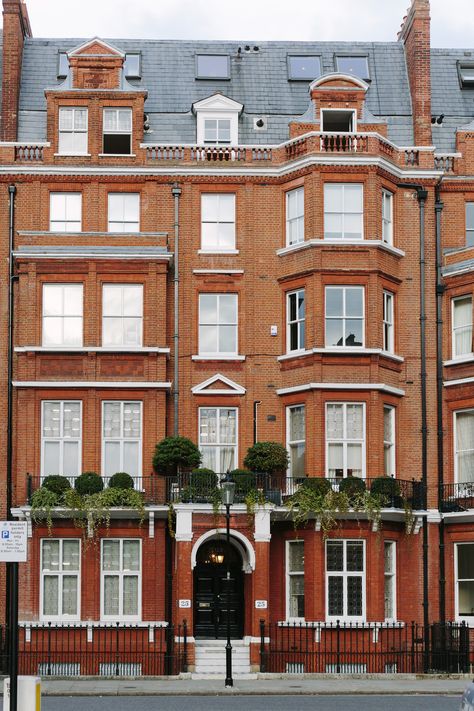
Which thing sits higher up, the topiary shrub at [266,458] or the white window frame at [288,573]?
the topiary shrub at [266,458]

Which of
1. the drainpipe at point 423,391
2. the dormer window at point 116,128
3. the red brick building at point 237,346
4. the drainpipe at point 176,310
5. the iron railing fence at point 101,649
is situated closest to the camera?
the iron railing fence at point 101,649

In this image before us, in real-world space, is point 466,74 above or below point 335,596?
above

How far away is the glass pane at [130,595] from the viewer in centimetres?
3953

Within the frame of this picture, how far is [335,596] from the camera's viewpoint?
129 ft

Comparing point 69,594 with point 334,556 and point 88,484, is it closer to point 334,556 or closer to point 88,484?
point 88,484

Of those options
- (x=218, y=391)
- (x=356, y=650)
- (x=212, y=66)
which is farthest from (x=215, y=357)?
(x=212, y=66)

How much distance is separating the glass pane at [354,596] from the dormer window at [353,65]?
17.3 meters

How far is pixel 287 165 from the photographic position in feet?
138

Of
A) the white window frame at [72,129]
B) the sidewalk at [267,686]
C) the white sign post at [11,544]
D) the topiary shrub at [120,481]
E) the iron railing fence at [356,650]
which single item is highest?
the white window frame at [72,129]

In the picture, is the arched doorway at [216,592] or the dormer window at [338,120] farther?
the dormer window at [338,120]

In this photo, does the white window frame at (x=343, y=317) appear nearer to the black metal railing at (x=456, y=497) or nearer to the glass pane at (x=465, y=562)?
the black metal railing at (x=456, y=497)

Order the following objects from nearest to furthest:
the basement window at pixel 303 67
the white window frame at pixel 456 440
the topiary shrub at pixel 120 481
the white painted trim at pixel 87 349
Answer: the topiary shrub at pixel 120 481 < the white painted trim at pixel 87 349 < the white window frame at pixel 456 440 < the basement window at pixel 303 67

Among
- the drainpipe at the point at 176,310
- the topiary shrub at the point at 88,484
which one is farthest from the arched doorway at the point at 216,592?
the topiary shrub at the point at 88,484

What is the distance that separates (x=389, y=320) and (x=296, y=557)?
778 cm
